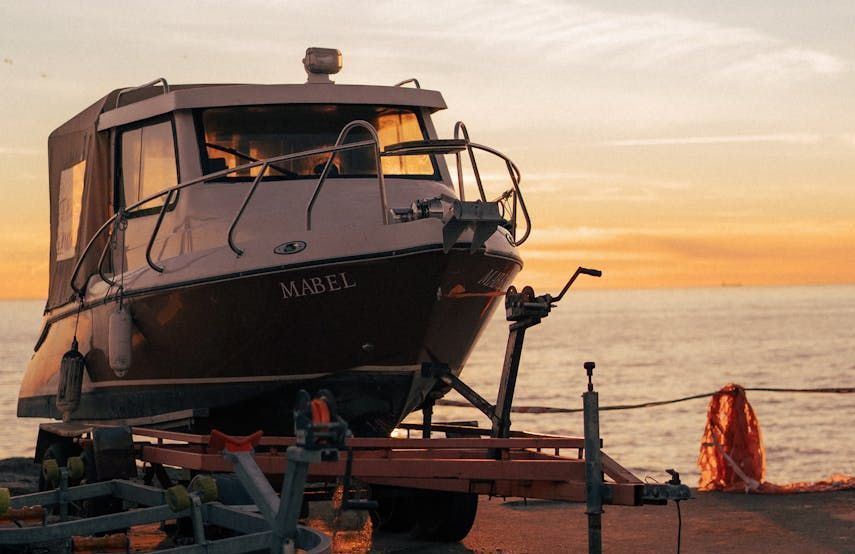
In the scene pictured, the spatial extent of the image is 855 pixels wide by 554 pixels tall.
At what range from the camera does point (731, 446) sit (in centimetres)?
1493

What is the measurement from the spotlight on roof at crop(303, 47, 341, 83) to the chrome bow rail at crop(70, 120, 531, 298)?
3.08 feet

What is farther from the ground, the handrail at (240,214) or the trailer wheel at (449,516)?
the handrail at (240,214)

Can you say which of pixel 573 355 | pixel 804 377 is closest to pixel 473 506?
pixel 804 377

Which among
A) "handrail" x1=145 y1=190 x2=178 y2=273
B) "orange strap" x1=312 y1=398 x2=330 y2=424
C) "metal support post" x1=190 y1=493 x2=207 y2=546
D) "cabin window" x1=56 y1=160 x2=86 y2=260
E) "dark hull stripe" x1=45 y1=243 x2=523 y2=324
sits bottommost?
"metal support post" x1=190 y1=493 x2=207 y2=546

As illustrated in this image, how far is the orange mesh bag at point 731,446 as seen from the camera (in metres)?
14.7

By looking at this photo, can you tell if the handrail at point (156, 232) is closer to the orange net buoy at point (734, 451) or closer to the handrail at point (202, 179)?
the handrail at point (202, 179)

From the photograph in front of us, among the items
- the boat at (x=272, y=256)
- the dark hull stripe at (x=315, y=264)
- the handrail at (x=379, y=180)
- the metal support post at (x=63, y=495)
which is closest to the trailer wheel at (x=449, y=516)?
the boat at (x=272, y=256)

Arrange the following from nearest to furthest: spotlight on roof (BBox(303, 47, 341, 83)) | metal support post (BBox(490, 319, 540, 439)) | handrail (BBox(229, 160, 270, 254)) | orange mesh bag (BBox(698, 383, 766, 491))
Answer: metal support post (BBox(490, 319, 540, 439))
handrail (BBox(229, 160, 270, 254))
spotlight on roof (BBox(303, 47, 341, 83))
orange mesh bag (BBox(698, 383, 766, 491))

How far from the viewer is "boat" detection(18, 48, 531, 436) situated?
10992 millimetres

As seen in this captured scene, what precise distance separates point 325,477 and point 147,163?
12.9 ft

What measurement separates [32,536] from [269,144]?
4.61 m

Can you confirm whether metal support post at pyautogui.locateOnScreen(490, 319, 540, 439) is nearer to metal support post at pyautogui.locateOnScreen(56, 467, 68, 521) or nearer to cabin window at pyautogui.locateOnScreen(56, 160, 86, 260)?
metal support post at pyautogui.locateOnScreen(56, 467, 68, 521)

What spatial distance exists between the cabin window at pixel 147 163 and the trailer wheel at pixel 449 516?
11.7 feet

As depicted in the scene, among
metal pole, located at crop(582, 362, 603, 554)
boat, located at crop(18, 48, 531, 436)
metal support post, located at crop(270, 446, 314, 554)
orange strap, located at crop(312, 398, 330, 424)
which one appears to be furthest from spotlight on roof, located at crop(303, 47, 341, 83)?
orange strap, located at crop(312, 398, 330, 424)
